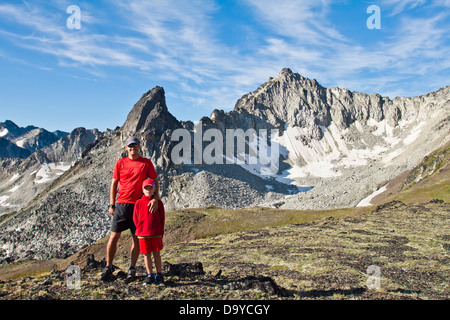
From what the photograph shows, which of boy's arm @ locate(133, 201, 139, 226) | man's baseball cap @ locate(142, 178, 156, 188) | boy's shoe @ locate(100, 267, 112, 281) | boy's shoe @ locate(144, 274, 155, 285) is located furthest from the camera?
boy's shoe @ locate(100, 267, 112, 281)

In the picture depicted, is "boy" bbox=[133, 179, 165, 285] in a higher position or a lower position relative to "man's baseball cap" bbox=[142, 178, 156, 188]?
lower

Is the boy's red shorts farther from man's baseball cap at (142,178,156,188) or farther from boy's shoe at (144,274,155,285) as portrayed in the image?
man's baseball cap at (142,178,156,188)

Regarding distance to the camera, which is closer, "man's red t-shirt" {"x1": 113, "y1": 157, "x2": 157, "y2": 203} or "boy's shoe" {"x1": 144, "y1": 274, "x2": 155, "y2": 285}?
"boy's shoe" {"x1": 144, "y1": 274, "x2": 155, "y2": 285}

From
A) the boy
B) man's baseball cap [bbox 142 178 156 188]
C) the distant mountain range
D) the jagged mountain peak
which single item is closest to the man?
man's baseball cap [bbox 142 178 156 188]

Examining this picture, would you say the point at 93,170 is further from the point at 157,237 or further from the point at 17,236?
the point at 157,237

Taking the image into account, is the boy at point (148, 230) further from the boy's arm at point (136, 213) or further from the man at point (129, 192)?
the man at point (129, 192)

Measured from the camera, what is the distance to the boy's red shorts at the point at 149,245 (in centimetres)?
1254

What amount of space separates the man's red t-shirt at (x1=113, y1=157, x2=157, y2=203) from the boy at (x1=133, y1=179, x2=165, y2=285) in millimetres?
715

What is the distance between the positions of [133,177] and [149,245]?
10.1 ft

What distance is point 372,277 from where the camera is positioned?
15.6 metres

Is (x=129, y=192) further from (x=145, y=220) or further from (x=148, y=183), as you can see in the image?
(x=145, y=220)

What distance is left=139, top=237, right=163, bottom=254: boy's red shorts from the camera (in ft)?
41.1

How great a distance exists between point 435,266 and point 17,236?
327 ft

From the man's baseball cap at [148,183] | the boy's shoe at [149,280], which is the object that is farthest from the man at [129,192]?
the boy's shoe at [149,280]
